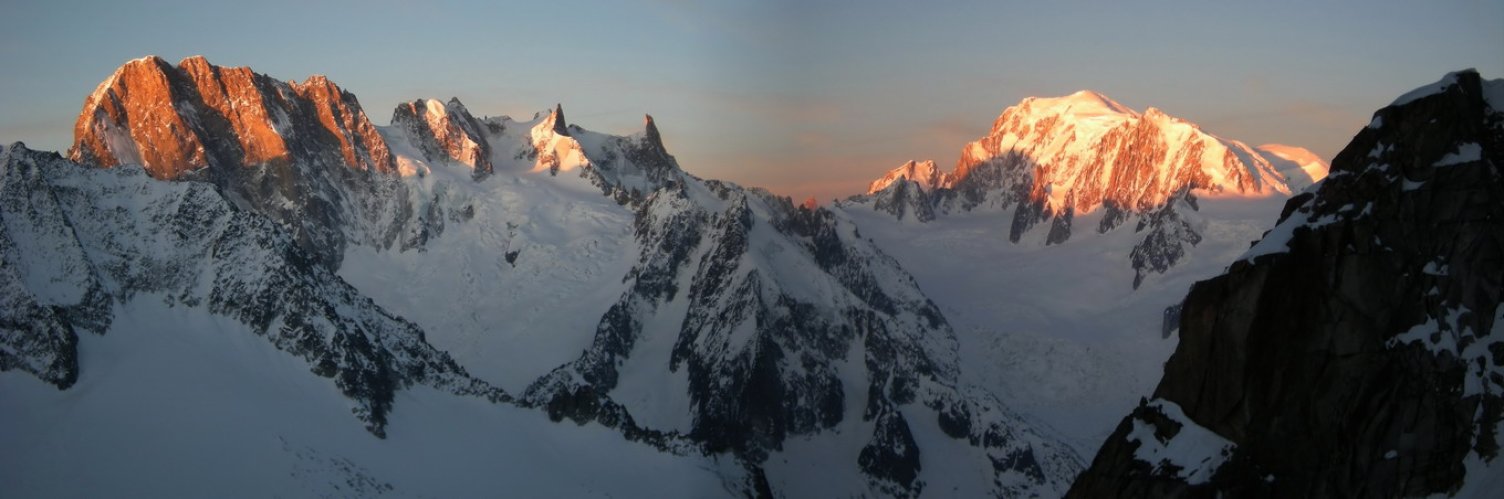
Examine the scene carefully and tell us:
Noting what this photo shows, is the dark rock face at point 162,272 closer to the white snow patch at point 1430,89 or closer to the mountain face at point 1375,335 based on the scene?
the mountain face at point 1375,335

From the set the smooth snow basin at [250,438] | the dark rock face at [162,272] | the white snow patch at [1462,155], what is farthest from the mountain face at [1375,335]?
the dark rock face at [162,272]

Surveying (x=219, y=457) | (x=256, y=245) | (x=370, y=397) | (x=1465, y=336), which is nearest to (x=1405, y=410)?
(x=1465, y=336)

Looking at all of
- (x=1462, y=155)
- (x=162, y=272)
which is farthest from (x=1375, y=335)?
(x=162, y=272)

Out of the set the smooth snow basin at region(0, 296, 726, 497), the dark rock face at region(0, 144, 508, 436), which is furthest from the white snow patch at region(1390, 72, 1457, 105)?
the dark rock face at region(0, 144, 508, 436)

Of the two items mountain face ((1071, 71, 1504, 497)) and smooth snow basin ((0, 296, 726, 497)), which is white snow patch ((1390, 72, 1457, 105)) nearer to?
mountain face ((1071, 71, 1504, 497))

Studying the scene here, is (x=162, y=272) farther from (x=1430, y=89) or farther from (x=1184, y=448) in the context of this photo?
(x=1430, y=89)
